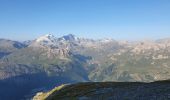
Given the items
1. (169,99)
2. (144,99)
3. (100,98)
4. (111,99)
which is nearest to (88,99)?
(100,98)

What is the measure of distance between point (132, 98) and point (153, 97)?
3.12m

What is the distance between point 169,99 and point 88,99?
1476cm

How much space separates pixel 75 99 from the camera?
44156 millimetres

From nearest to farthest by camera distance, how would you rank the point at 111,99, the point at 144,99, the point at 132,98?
the point at 144,99 < the point at 132,98 < the point at 111,99

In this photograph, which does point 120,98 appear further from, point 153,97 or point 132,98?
point 153,97

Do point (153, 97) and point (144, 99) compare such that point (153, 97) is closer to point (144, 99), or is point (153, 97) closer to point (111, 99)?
point (144, 99)

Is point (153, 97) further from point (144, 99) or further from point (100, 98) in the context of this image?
point (100, 98)

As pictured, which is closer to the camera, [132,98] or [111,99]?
[132,98]

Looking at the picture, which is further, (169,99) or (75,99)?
(75,99)

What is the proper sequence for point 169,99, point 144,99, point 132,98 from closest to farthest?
point 169,99 < point 144,99 < point 132,98

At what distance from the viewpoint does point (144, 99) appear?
33406mm

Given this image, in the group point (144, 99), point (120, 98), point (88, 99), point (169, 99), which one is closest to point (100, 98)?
point (88, 99)

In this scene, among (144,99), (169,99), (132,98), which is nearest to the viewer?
(169,99)

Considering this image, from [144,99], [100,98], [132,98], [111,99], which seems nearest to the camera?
[144,99]
